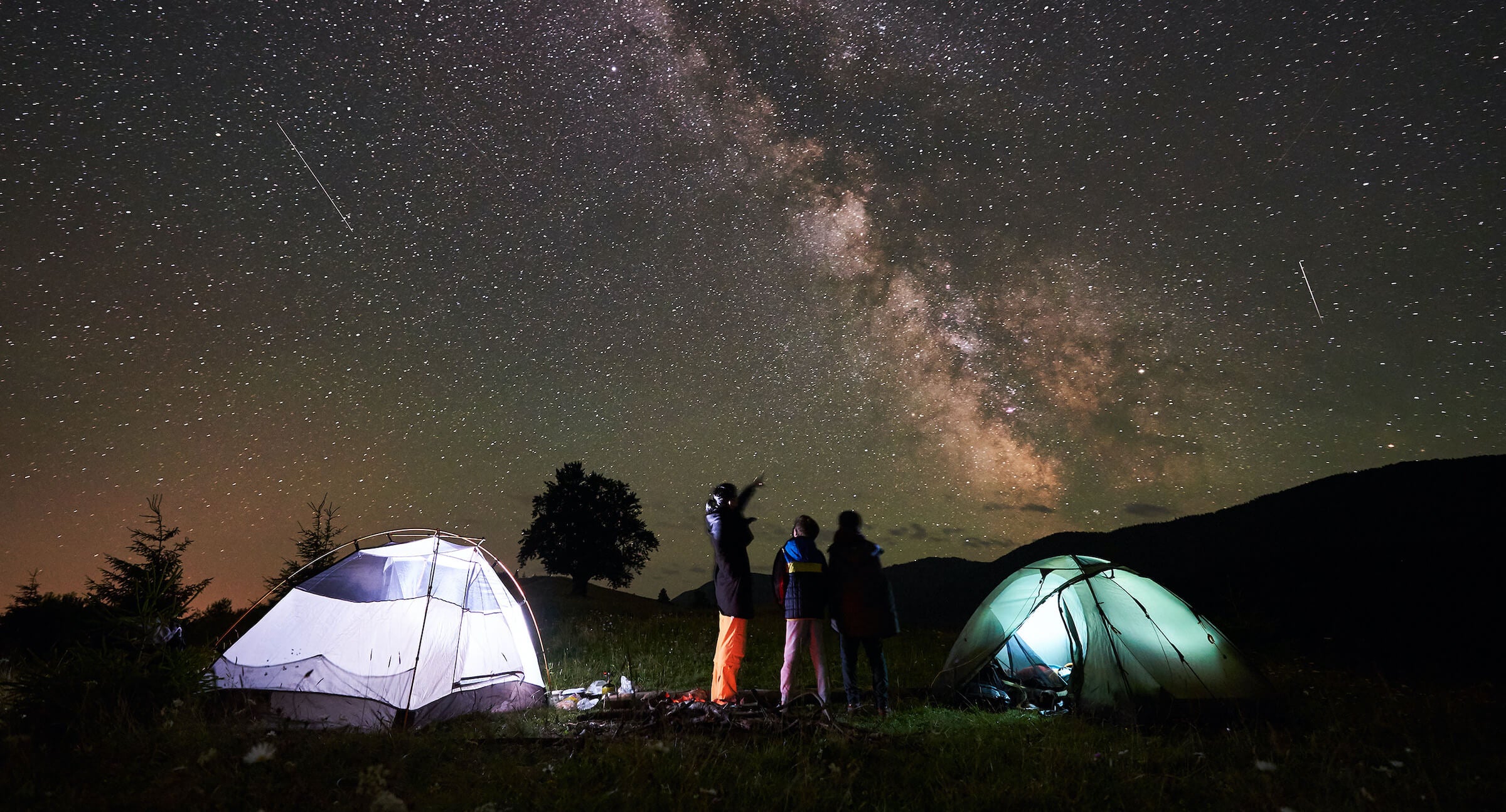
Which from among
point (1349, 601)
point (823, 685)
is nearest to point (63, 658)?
point (823, 685)

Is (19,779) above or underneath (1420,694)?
above

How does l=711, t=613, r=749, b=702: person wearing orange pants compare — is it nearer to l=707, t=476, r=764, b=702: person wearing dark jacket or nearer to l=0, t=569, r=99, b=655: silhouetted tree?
l=707, t=476, r=764, b=702: person wearing dark jacket

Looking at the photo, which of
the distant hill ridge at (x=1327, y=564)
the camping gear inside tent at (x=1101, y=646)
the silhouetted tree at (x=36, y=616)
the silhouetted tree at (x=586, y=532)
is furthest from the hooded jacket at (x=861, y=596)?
the silhouetted tree at (x=586, y=532)

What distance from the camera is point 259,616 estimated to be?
8.06 meters

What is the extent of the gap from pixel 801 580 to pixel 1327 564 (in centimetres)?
4794

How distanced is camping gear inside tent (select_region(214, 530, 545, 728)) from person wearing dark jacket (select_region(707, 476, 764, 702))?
235cm

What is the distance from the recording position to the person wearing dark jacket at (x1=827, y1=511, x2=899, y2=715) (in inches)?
323

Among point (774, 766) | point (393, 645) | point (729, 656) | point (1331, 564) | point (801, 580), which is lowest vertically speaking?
point (774, 766)

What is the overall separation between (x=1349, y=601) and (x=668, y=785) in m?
38.3

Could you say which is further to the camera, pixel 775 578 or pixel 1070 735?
pixel 775 578

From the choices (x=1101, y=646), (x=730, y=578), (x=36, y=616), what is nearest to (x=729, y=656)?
(x=730, y=578)

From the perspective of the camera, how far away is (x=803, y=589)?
26.7 ft

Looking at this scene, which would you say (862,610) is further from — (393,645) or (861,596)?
(393,645)

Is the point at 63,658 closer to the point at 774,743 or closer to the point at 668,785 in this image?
the point at 668,785
